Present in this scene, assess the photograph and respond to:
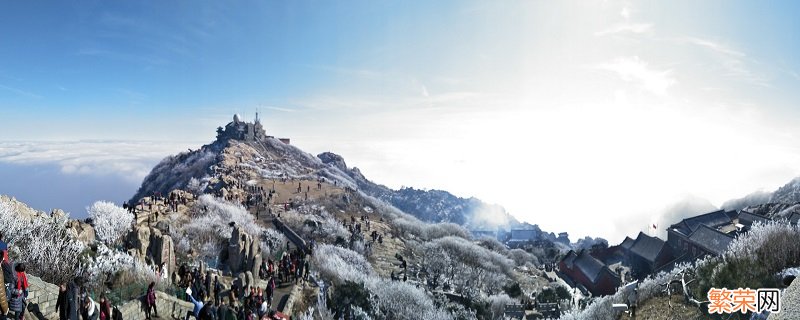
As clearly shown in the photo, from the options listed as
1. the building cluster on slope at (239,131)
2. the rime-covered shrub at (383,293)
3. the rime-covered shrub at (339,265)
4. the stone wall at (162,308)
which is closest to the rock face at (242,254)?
the rime-covered shrub at (383,293)

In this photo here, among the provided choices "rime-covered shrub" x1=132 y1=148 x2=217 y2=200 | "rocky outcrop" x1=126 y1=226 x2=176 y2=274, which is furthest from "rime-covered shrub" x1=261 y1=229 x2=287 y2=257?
"rime-covered shrub" x1=132 y1=148 x2=217 y2=200

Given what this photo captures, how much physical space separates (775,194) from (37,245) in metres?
126

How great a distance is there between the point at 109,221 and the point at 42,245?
1580cm

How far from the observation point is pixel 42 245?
17.5 meters

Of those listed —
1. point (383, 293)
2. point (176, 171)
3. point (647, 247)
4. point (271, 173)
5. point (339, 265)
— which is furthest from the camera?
point (176, 171)

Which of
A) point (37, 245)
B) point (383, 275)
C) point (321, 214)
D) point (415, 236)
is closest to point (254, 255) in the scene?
point (37, 245)

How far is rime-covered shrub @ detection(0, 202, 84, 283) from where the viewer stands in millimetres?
16500

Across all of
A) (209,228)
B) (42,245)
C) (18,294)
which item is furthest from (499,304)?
(18,294)

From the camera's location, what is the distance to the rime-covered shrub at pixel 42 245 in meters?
16.5

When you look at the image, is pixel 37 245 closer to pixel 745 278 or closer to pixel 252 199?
pixel 745 278

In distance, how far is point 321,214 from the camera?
6312 centimetres

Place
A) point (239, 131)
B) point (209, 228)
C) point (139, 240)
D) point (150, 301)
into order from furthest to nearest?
1. point (239, 131)
2. point (209, 228)
3. point (139, 240)
4. point (150, 301)

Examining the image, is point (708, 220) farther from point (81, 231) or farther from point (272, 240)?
point (81, 231)

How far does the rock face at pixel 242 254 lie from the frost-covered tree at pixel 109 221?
660 cm
